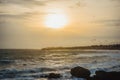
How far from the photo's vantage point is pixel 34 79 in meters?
35.6

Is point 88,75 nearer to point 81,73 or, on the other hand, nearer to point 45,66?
point 81,73

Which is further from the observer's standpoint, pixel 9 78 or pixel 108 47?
pixel 108 47

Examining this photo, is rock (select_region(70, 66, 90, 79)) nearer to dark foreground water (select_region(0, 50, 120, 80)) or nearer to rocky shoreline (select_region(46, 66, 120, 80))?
rocky shoreline (select_region(46, 66, 120, 80))

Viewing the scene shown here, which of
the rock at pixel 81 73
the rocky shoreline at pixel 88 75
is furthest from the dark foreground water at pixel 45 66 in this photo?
the rocky shoreline at pixel 88 75

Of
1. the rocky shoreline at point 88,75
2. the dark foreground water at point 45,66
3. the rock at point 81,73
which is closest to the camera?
the rocky shoreline at point 88,75

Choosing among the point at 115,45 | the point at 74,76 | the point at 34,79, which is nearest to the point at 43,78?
the point at 34,79

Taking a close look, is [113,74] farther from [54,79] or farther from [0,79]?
[0,79]

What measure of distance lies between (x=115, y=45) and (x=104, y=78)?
15383cm

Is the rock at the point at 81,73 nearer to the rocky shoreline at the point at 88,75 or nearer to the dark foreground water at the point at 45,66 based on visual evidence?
the rocky shoreline at the point at 88,75

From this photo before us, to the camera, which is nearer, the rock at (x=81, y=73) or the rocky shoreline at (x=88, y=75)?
the rocky shoreline at (x=88, y=75)

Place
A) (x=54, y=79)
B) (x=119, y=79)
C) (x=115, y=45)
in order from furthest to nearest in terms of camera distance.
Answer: (x=115, y=45) → (x=54, y=79) → (x=119, y=79)

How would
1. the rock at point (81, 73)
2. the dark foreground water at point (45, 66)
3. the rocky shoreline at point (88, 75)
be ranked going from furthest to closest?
the dark foreground water at point (45, 66) → the rock at point (81, 73) → the rocky shoreline at point (88, 75)

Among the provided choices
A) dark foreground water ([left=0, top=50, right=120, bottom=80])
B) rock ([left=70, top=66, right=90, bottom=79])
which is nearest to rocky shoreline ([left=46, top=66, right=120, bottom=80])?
rock ([left=70, top=66, right=90, bottom=79])

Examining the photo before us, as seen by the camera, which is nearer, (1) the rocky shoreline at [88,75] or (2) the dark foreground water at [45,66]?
(1) the rocky shoreline at [88,75]
